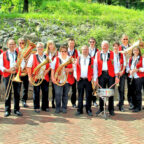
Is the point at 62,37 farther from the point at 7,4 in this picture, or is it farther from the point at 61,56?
the point at 7,4

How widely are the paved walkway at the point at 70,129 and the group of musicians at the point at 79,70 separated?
0.38 metres

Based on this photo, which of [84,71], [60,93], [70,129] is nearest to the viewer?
[70,129]

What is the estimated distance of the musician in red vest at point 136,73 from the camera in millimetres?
8750

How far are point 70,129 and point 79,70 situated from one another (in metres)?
1.79

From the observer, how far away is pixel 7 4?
21031mm

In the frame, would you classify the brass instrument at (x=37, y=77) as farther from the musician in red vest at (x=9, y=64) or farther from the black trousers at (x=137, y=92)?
the black trousers at (x=137, y=92)

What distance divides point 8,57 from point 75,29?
23.1ft

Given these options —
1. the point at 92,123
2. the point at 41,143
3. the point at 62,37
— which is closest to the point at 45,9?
the point at 62,37

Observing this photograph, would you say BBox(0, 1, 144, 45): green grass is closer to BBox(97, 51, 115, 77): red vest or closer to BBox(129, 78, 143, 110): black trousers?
BBox(129, 78, 143, 110): black trousers

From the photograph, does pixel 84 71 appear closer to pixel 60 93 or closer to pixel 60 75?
pixel 60 75

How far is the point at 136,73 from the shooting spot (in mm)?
8836

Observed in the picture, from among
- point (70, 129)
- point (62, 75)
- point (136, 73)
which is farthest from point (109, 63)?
point (70, 129)

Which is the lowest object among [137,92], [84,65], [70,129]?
[70,129]

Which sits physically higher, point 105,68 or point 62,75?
point 105,68
